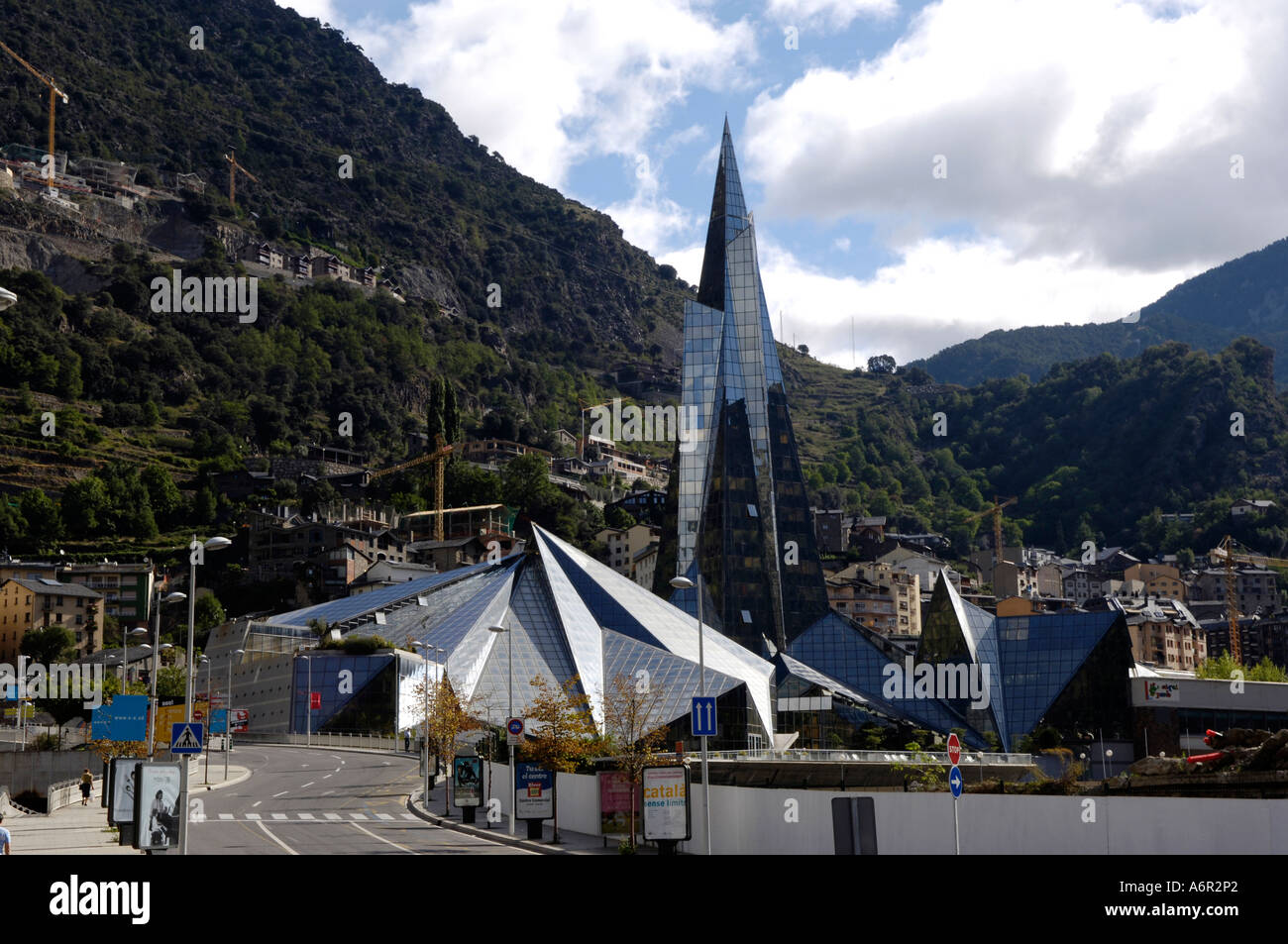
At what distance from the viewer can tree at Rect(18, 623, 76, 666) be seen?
517 feet

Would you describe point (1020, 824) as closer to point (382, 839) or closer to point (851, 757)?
point (382, 839)

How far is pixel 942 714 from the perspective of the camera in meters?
119

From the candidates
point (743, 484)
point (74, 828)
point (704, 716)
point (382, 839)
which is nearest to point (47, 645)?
point (743, 484)

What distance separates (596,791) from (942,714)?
2868 inches

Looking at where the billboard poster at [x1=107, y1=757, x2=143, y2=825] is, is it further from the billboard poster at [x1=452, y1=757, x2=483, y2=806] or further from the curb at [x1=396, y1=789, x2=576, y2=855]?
the billboard poster at [x1=452, y1=757, x2=483, y2=806]

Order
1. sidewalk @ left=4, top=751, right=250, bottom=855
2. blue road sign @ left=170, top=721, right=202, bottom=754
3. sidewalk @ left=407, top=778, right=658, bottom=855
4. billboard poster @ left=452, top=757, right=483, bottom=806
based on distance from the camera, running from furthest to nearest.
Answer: billboard poster @ left=452, top=757, right=483, bottom=806
sidewalk @ left=407, top=778, right=658, bottom=855
sidewalk @ left=4, top=751, right=250, bottom=855
blue road sign @ left=170, top=721, right=202, bottom=754

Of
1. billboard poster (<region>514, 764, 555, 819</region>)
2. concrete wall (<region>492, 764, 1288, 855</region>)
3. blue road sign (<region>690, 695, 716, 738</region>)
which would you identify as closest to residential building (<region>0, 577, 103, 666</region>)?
billboard poster (<region>514, 764, 555, 819</region>)

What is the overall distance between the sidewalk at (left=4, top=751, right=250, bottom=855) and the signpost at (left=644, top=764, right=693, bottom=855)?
14.8 meters

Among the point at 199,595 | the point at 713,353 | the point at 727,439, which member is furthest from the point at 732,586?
the point at 199,595

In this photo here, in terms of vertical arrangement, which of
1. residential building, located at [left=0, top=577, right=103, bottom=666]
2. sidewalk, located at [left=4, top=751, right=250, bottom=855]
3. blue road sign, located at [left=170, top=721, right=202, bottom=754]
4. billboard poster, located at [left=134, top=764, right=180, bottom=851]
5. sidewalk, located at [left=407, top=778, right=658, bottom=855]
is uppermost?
residential building, located at [left=0, top=577, right=103, bottom=666]

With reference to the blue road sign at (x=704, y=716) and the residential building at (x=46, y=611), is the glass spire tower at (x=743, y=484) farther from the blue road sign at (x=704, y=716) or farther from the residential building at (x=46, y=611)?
the blue road sign at (x=704, y=716)
